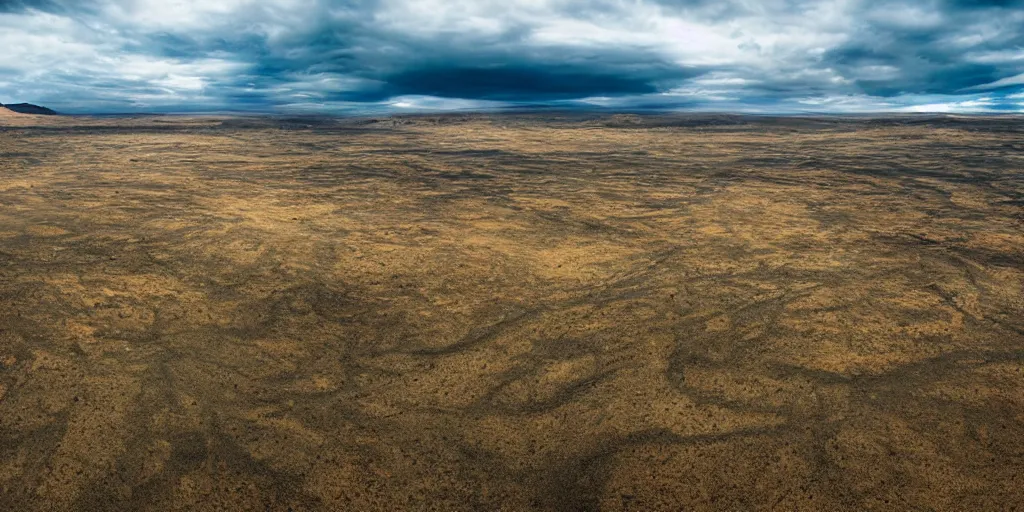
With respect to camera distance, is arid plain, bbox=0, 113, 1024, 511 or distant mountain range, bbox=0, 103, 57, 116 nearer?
arid plain, bbox=0, 113, 1024, 511

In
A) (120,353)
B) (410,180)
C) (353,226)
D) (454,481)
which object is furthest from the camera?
(410,180)

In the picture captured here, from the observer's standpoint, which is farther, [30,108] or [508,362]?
[30,108]

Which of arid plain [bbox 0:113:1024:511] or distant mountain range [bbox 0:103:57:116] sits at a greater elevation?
distant mountain range [bbox 0:103:57:116]

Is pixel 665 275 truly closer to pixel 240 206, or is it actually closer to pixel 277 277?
pixel 277 277

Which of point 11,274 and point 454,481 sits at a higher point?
point 11,274

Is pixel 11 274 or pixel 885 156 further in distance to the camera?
pixel 885 156

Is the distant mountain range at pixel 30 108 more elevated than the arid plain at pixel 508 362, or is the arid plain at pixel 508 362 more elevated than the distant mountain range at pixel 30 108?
the distant mountain range at pixel 30 108

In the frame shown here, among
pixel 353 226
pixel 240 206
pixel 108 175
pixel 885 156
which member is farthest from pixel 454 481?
pixel 885 156

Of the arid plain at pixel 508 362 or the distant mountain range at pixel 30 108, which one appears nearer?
the arid plain at pixel 508 362
